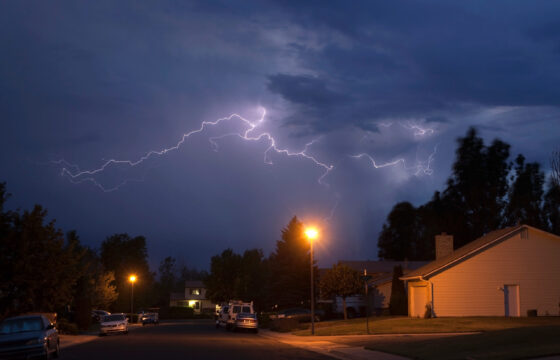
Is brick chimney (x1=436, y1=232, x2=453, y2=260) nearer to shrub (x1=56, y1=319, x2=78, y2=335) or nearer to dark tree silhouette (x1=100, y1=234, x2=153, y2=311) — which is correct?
shrub (x1=56, y1=319, x2=78, y2=335)

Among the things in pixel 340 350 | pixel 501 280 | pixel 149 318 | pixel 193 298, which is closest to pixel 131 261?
pixel 193 298

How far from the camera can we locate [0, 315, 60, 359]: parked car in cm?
1947

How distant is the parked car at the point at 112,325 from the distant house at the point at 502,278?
1994 centimetres

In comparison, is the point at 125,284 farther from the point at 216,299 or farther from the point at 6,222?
the point at 6,222

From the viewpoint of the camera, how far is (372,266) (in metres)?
71.4

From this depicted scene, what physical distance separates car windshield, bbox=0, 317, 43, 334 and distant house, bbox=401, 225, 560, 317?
26067 mm

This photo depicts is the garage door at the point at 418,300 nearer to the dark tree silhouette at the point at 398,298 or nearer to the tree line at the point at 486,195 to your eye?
the dark tree silhouette at the point at 398,298

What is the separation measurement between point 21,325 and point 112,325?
21.0 meters

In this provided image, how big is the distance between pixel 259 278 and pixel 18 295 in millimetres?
56724

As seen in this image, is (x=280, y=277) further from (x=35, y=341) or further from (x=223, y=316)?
(x=35, y=341)

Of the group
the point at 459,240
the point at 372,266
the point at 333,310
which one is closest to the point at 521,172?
the point at 459,240

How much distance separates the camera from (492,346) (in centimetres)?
2103

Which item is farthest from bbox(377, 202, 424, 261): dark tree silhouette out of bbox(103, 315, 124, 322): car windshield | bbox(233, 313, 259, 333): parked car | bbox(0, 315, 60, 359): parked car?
bbox(0, 315, 60, 359): parked car

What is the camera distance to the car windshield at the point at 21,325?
20.8 meters
